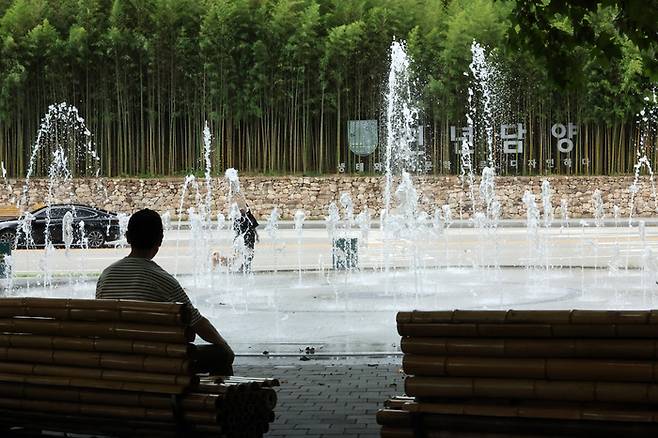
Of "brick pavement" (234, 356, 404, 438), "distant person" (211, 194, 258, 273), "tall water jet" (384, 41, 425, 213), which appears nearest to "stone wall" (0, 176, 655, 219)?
"tall water jet" (384, 41, 425, 213)

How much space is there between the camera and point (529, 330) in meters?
3.79

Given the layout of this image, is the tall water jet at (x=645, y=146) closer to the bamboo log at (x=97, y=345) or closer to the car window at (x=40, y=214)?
the car window at (x=40, y=214)

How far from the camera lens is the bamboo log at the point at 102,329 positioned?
4191mm

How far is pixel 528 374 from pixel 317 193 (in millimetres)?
26578

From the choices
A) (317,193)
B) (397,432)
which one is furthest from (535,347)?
(317,193)

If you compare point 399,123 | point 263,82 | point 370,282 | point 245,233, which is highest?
point 263,82

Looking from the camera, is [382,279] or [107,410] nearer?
[107,410]

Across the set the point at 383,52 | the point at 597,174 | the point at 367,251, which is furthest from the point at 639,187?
the point at 367,251

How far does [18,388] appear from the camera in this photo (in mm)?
4625

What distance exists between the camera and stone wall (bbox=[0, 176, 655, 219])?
30062 millimetres

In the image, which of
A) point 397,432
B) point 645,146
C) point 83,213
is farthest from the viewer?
point 645,146

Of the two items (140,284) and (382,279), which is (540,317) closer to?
(140,284)

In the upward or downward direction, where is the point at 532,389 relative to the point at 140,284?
downward

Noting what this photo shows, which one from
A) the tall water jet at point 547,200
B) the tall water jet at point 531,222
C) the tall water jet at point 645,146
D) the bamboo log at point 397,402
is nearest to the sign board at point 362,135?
the tall water jet at point 531,222
